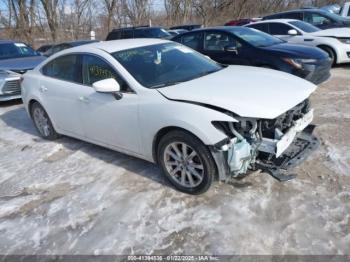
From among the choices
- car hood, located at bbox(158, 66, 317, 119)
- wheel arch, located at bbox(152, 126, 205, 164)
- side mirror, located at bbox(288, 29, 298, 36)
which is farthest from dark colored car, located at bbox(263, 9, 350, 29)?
wheel arch, located at bbox(152, 126, 205, 164)

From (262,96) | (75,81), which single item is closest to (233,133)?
(262,96)

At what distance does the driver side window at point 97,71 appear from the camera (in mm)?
3925

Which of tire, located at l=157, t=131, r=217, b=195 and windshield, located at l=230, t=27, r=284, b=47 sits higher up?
windshield, located at l=230, t=27, r=284, b=47

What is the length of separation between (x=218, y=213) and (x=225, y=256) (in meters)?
0.56

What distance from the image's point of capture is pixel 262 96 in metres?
3.33

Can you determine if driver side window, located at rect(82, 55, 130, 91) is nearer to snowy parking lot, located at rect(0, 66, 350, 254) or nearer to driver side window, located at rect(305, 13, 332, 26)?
snowy parking lot, located at rect(0, 66, 350, 254)

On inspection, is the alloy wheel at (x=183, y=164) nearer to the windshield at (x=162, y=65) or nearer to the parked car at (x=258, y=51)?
the windshield at (x=162, y=65)

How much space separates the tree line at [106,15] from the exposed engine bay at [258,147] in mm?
23379

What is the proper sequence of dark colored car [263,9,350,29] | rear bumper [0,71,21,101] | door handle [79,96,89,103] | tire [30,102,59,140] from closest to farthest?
door handle [79,96,89,103]
tire [30,102,59,140]
rear bumper [0,71,21,101]
dark colored car [263,9,350,29]

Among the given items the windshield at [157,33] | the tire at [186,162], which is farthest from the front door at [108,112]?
the windshield at [157,33]

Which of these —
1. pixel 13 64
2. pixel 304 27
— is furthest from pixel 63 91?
pixel 304 27

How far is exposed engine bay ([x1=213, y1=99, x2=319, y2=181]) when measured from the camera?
3.16 metres

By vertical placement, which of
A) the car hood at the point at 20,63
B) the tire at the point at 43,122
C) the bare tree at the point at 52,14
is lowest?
the tire at the point at 43,122

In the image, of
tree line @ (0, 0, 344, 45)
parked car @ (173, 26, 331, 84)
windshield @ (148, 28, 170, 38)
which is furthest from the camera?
tree line @ (0, 0, 344, 45)
